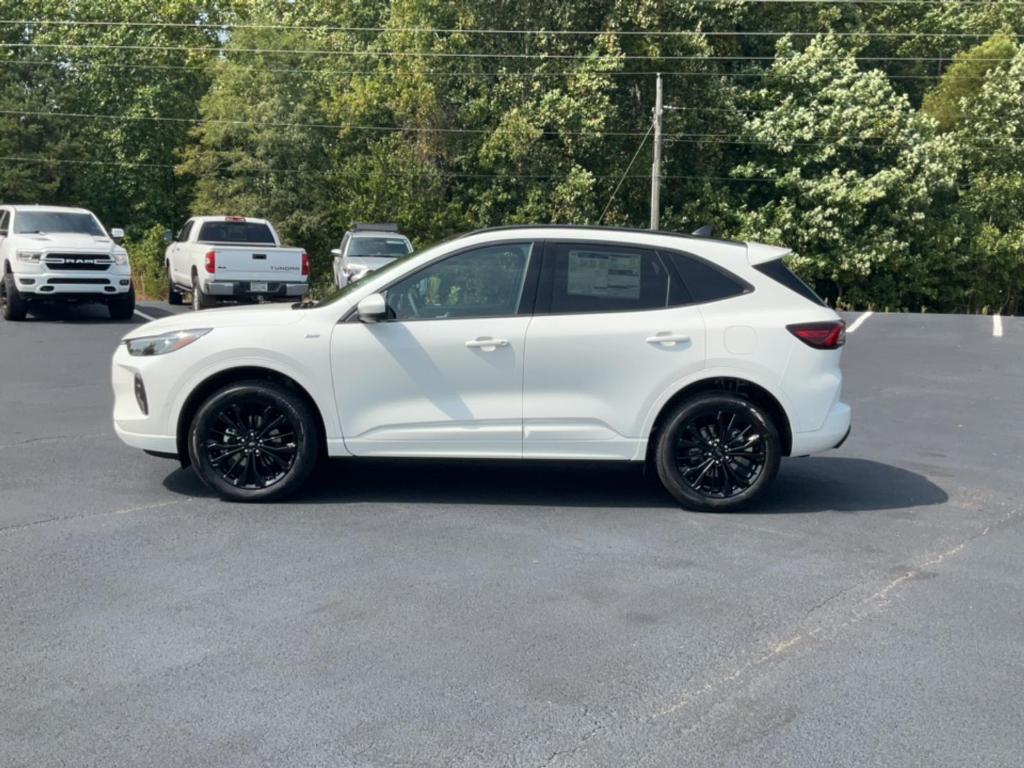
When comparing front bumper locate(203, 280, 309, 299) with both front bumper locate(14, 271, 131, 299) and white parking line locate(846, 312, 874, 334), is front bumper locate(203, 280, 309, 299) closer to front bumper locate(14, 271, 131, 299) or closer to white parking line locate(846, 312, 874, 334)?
front bumper locate(14, 271, 131, 299)

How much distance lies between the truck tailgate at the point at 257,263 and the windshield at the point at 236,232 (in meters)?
1.63

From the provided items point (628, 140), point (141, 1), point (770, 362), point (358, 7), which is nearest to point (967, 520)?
point (770, 362)

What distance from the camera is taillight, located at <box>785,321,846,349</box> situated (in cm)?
757

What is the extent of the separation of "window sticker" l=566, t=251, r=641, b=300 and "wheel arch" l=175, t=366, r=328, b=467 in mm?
1798

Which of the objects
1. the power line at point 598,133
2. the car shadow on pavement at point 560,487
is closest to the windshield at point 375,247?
the power line at point 598,133

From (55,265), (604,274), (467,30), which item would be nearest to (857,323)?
(55,265)

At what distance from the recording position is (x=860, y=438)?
34.9 ft

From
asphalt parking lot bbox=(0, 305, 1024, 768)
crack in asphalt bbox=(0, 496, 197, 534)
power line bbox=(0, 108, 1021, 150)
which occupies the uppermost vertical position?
power line bbox=(0, 108, 1021, 150)

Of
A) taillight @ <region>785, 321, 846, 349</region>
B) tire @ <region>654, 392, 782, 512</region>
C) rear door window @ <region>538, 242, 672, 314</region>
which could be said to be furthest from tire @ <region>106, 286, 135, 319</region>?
taillight @ <region>785, 321, 846, 349</region>

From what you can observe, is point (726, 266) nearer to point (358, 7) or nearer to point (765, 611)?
point (765, 611)

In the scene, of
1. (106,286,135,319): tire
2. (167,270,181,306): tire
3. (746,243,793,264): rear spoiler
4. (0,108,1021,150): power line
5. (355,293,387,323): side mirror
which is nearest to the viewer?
(355,293,387,323): side mirror

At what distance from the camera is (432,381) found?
24.6 feet

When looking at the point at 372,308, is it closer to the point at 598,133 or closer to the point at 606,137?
the point at 598,133

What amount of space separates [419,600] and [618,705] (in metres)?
1.45
